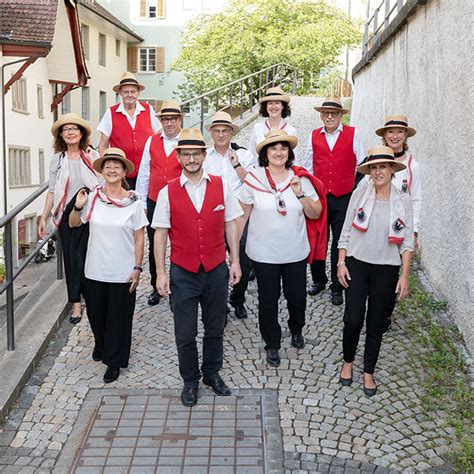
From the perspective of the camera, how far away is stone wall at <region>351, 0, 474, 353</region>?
5.89 meters

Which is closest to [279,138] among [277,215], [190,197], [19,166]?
[277,215]

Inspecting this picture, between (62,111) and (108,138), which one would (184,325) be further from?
(62,111)

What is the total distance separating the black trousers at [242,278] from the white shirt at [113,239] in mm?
1249

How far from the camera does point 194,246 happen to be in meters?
4.73

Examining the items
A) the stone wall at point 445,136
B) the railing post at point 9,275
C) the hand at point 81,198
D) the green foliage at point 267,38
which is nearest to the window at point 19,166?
the green foliage at point 267,38

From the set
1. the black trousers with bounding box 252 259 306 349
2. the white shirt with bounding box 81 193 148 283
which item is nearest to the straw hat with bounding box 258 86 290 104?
the black trousers with bounding box 252 259 306 349

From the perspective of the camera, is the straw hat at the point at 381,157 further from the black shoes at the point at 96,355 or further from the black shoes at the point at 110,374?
the black shoes at the point at 96,355

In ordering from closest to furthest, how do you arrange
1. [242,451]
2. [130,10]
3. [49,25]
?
[242,451] → [49,25] → [130,10]

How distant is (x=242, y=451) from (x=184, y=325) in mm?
985

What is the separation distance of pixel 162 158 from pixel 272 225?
4.75ft

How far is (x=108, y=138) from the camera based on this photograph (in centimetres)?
657

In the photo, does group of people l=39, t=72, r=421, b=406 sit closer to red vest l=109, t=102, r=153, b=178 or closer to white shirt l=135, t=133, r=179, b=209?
white shirt l=135, t=133, r=179, b=209

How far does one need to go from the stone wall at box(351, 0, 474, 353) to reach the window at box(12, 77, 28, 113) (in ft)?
55.1

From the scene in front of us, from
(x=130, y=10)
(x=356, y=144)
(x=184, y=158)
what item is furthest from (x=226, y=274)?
(x=130, y=10)
